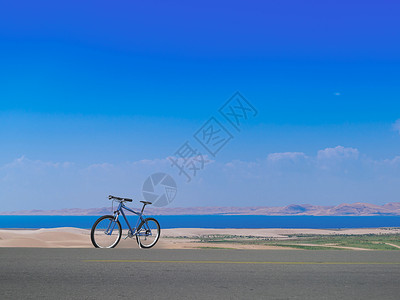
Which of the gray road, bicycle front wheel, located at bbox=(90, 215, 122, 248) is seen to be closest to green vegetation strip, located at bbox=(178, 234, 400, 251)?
the gray road

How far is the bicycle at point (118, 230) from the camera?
13508 mm

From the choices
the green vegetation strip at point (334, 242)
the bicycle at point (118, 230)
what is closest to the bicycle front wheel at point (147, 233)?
the bicycle at point (118, 230)

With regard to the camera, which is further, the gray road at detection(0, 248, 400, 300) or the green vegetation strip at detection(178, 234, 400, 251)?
the green vegetation strip at detection(178, 234, 400, 251)

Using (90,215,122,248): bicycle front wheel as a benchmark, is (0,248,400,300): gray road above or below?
below

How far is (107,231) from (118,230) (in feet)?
1.01

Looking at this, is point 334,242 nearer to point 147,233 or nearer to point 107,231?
point 147,233

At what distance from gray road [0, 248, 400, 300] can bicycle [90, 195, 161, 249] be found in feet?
4.53

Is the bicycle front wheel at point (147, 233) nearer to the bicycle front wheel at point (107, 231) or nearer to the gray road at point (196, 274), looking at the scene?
the bicycle front wheel at point (107, 231)

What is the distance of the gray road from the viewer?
23.8ft

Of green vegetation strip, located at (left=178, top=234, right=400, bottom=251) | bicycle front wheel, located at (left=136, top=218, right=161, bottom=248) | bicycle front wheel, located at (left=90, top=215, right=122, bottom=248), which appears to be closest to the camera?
bicycle front wheel, located at (left=90, top=215, right=122, bottom=248)

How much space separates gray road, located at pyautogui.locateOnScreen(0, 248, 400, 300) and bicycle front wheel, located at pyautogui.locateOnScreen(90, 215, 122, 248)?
4.27 ft

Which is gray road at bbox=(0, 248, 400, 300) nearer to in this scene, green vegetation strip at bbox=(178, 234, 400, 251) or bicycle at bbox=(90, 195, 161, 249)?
bicycle at bbox=(90, 195, 161, 249)

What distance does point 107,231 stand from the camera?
13.6 meters

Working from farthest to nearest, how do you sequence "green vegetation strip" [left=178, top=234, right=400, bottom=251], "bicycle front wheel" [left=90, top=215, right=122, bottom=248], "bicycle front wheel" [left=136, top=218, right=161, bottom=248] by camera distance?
"green vegetation strip" [left=178, top=234, right=400, bottom=251], "bicycle front wheel" [left=136, top=218, right=161, bottom=248], "bicycle front wheel" [left=90, top=215, right=122, bottom=248]
